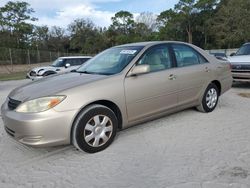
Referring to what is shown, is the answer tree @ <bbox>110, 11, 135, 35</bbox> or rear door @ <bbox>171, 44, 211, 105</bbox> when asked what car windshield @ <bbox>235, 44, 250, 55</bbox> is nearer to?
rear door @ <bbox>171, 44, 211, 105</bbox>

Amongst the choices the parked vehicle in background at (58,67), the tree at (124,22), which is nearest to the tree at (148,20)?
the tree at (124,22)

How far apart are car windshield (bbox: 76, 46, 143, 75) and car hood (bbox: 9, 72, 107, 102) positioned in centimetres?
31

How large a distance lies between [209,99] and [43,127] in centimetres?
377

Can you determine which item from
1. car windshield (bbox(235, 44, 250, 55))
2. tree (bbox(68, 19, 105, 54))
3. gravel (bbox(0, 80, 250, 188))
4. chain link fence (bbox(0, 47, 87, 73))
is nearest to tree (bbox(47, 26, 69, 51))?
tree (bbox(68, 19, 105, 54))

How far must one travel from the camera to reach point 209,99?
20.3 feet

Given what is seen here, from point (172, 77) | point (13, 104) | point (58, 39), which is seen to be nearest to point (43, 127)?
point (13, 104)

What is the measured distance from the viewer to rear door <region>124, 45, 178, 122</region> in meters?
4.62

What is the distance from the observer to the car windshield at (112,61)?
15.8 ft

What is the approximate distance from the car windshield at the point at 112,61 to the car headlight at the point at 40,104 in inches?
44.7

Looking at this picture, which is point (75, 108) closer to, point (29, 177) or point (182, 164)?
point (29, 177)

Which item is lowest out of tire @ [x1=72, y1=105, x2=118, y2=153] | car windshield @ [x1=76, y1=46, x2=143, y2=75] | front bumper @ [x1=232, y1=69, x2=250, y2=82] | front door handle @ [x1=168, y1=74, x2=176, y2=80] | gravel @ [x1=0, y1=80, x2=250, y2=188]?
gravel @ [x1=0, y1=80, x2=250, y2=188]

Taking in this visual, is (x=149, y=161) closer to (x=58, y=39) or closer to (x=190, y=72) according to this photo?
(x=190, y=72)

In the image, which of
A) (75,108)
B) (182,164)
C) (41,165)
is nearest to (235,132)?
(182,164)

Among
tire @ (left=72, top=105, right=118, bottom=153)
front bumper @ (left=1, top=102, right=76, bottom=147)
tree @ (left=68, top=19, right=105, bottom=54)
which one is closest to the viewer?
front bumper @ (left=1, top=102, right=76, bottom=147)
